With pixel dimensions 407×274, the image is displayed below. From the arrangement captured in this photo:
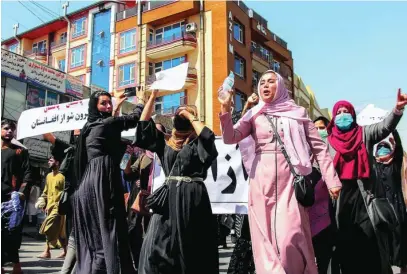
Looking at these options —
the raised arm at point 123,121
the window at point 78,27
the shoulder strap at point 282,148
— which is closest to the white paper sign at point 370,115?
the shoulder strap at point 282,148

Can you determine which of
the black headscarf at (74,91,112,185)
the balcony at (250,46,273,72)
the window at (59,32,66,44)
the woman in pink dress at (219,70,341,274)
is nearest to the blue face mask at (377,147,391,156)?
the woman in pink dress at (219,70,341,274)

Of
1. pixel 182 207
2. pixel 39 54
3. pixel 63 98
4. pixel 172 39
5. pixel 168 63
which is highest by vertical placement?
pixel 39 54

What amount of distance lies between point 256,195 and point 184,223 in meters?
0.65

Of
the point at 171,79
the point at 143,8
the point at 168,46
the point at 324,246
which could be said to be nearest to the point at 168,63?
the point at 168,46

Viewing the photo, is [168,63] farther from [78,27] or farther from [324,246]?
[324,246]

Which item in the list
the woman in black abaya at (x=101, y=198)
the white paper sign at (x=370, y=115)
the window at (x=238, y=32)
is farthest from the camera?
the window at (x=238, y=32)

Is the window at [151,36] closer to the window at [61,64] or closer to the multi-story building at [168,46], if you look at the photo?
the multi-story building at [168,46]

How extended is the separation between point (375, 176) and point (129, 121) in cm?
233

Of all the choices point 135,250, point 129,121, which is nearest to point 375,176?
point 129,121

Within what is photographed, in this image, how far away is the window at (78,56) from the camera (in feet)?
116

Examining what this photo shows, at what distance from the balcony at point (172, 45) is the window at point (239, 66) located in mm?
3032

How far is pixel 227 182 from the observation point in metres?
6.04

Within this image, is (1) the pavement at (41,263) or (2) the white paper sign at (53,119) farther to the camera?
(1) the pavement at (41,263)

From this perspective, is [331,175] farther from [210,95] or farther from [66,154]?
[210,95]
